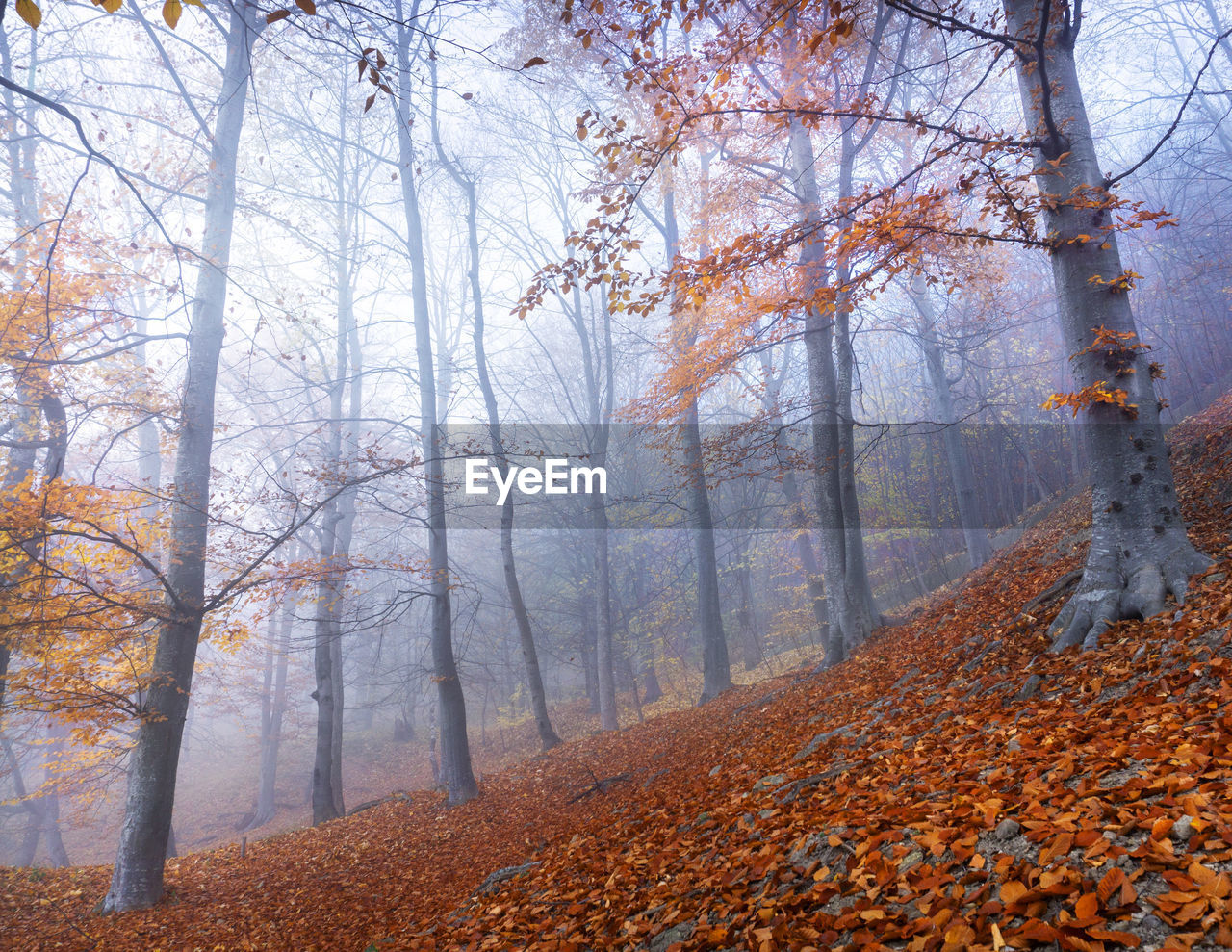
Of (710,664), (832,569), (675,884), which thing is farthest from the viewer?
(710,664)

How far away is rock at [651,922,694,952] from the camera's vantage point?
8.53 feet

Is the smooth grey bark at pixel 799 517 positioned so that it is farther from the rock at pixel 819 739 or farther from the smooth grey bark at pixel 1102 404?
the rock at pixel 819 739

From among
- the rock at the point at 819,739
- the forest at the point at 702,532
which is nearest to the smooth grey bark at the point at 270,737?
Answer: the forest at the point at 702,532

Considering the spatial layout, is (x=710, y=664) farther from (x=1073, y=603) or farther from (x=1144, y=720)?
(x=1144, y=720)

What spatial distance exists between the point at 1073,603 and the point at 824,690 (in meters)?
3.18

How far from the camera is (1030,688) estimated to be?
417 cm

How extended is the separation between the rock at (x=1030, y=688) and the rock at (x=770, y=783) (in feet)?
5.59

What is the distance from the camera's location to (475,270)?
516 inches

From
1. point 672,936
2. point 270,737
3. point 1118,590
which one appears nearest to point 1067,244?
point 1118,590

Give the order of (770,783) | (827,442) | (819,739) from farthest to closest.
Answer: (827,442) → (819,739) → (770,783)

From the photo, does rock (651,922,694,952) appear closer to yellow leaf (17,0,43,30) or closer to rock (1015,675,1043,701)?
rock (1015,675,1043,701)

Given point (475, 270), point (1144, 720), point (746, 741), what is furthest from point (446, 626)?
point (1144, 720)

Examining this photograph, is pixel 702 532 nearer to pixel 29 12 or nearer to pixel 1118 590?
pixel 1118 590

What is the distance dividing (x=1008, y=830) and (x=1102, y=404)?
3.87 meters
